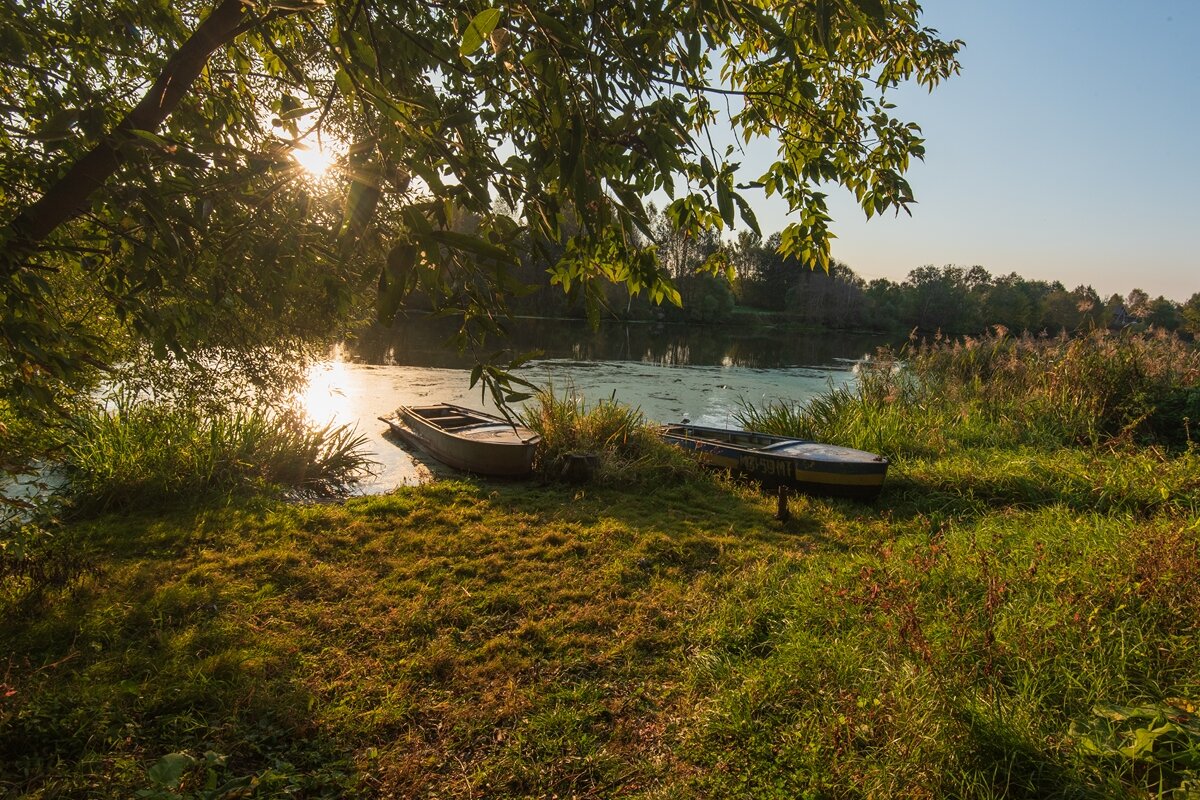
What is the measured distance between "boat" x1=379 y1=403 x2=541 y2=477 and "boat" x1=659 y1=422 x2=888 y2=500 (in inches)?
98.2

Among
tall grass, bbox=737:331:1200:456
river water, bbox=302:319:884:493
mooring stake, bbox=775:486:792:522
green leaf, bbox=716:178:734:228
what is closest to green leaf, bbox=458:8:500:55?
green leaf, bbox=716:178:734:228

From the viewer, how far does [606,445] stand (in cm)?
896

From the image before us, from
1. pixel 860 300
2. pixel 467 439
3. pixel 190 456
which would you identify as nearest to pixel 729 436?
pixel 467 439

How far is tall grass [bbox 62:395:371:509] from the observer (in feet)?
21.4

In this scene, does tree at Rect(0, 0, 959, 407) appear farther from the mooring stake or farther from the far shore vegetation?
the mooring stake

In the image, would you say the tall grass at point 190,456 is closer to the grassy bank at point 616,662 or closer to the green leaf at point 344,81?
the grassy bank at point 616,662

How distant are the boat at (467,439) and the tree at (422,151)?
520 centimetres

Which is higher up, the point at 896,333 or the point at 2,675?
the point at 896,333

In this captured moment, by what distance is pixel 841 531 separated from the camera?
6.36 m

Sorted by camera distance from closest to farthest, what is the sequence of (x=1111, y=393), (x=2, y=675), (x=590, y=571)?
1. (x=2, y=675)
2. (x=590, y=571)
3. (x=1111, y=393)

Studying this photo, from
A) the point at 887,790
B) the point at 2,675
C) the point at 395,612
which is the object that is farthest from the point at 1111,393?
the point at 2,675

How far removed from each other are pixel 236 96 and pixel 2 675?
3.59 m

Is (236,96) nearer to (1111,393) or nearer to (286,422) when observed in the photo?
(286,422)

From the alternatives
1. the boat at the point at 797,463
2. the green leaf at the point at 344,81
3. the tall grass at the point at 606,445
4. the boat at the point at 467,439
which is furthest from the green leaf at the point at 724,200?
the tall grass at the point at 606,445
